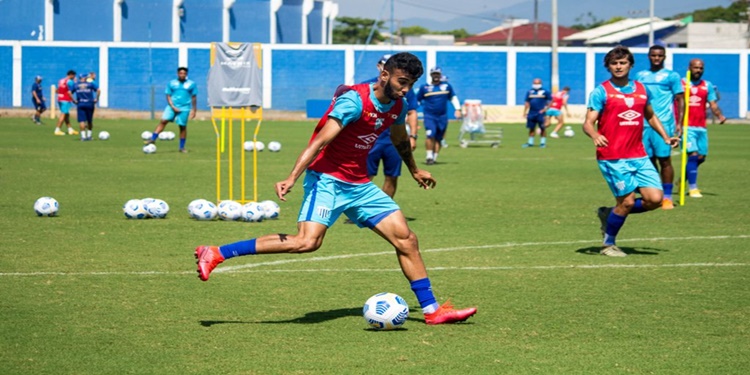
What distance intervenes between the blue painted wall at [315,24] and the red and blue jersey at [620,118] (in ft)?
260

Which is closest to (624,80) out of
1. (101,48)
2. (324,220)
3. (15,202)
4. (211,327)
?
(324,220)

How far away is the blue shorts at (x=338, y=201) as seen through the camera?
321 inches

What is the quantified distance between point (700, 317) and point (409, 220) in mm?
7333

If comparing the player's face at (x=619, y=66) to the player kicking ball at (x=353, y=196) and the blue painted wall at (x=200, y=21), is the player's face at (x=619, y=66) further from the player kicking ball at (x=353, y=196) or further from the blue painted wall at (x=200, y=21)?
the blue painted wall at (x=200, y=21)

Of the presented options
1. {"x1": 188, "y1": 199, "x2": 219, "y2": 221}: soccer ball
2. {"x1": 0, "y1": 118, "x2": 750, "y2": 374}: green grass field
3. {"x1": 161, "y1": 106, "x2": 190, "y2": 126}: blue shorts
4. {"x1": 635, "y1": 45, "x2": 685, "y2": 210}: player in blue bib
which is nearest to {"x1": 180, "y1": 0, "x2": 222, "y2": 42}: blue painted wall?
{"x1": 161, "y1": 106, "x2": 190, "y2": 126}: blue shorts

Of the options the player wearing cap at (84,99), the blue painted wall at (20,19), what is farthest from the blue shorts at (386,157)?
the blue painted wall at (20,19)

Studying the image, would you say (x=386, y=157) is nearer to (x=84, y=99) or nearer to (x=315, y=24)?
(x=84, y=99)

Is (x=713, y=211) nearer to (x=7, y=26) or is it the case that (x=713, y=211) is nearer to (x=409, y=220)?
(x=409, y=220)

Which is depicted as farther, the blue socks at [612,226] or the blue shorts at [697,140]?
the blue shorts at [697,140]

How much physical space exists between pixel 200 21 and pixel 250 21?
3.79 meters

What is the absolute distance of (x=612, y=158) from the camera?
11.9 m

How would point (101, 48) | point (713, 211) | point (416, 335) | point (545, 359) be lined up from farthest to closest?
point (101, 48) < point (713, 211) < point (416, 335) < point (545, 359)

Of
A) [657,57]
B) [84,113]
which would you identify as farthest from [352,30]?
[657,57]

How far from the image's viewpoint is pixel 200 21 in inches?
3071
